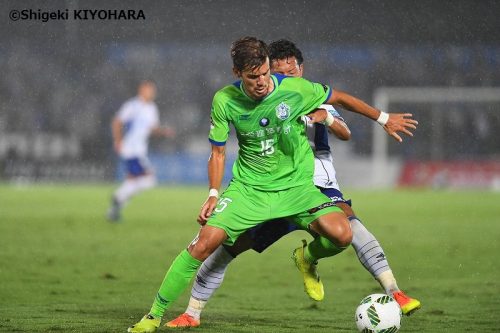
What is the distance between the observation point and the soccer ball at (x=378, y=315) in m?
5.59

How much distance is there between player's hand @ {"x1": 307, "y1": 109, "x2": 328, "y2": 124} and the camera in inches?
234

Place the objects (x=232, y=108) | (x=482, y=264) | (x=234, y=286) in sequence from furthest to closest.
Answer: (x=482, y=264), (x=234, y=286), (x=232, y=108)

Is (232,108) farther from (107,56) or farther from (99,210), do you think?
(107,56)

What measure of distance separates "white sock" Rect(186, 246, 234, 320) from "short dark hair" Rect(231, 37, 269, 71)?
129cm

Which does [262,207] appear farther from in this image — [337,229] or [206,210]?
[337,229]

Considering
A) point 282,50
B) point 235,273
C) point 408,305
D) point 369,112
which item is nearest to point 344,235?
point 408,305

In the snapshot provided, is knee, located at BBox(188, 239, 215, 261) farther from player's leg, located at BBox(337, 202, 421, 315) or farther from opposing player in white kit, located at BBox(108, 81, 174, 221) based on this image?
opposing player in white kit, located at BBox(108, 81, 174, 221)

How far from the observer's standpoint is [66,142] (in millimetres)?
29703

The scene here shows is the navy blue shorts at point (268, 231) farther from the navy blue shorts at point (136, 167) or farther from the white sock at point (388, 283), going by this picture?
the navy blue shorts at point (136, 167)

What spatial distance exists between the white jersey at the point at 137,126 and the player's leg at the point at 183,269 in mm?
12238

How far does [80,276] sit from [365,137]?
2097 centimetres

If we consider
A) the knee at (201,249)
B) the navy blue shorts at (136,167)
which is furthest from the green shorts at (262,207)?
the navy blue shorts at (136,167)

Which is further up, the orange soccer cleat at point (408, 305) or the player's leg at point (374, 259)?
the player's leg at point (374, 259)

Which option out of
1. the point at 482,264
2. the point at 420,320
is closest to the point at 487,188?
the point at 482,264
